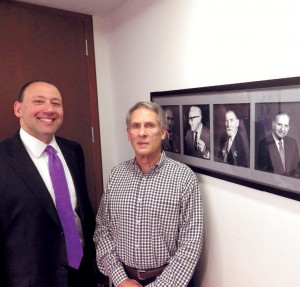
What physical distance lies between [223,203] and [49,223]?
82 centimetres

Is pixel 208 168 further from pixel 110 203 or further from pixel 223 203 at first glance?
pixel 110 203

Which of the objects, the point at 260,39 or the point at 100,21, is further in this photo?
the point at 100,21

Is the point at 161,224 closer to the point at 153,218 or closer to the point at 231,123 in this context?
the point at 153,218

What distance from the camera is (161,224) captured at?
128 centimetres

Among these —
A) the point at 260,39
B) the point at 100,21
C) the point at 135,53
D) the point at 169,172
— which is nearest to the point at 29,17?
the point at 100,21

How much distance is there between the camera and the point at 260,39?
99 cm

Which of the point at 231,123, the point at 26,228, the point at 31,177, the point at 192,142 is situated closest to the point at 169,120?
the point at 192,142

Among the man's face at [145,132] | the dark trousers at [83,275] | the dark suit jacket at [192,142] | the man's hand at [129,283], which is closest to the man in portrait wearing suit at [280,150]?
the dark suit jacket at [192,142]

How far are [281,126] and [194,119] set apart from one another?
47 cm

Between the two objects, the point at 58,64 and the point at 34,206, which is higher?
the point at 58,64

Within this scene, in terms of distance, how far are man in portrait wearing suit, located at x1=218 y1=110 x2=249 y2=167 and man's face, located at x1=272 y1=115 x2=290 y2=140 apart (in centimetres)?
16

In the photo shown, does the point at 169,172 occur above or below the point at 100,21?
below

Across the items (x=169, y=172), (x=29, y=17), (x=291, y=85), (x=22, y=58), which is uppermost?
(x=29, y=17)

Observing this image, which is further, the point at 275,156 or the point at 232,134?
the point at 232,134
